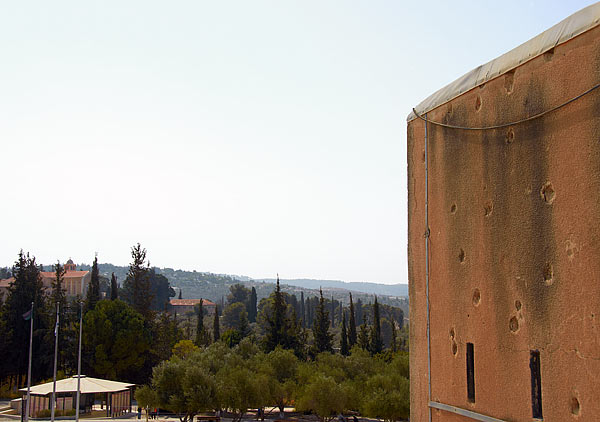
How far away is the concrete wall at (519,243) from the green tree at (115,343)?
43.7 m

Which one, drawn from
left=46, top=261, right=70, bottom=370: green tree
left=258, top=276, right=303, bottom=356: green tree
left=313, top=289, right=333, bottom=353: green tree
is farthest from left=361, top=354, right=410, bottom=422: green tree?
left=46, top=261, right=70, bottom=370: green tree

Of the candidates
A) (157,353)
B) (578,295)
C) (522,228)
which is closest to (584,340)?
(578,295)

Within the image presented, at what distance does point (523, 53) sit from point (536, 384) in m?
3.31

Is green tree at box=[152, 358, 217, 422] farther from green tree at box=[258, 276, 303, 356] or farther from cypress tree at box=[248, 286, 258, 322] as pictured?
cypress tree at box=[248, 286, 258, 322]

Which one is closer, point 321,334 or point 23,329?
point 23,329

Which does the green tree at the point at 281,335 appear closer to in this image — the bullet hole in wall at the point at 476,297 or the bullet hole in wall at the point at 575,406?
the bullet hole in wall at the point at 476,297

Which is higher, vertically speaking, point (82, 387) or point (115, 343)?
point (115, 343)

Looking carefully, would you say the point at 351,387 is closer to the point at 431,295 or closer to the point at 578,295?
the point at 431,295

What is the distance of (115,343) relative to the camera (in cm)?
4681

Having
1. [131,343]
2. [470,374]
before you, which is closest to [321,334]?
[131,343]

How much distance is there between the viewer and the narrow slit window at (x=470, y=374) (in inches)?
251

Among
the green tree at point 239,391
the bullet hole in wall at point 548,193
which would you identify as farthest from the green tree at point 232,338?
the bullet hole in wall at point 548,193

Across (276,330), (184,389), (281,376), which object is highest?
(276,330)

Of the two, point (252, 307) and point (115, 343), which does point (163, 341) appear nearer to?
point (115, 343)
